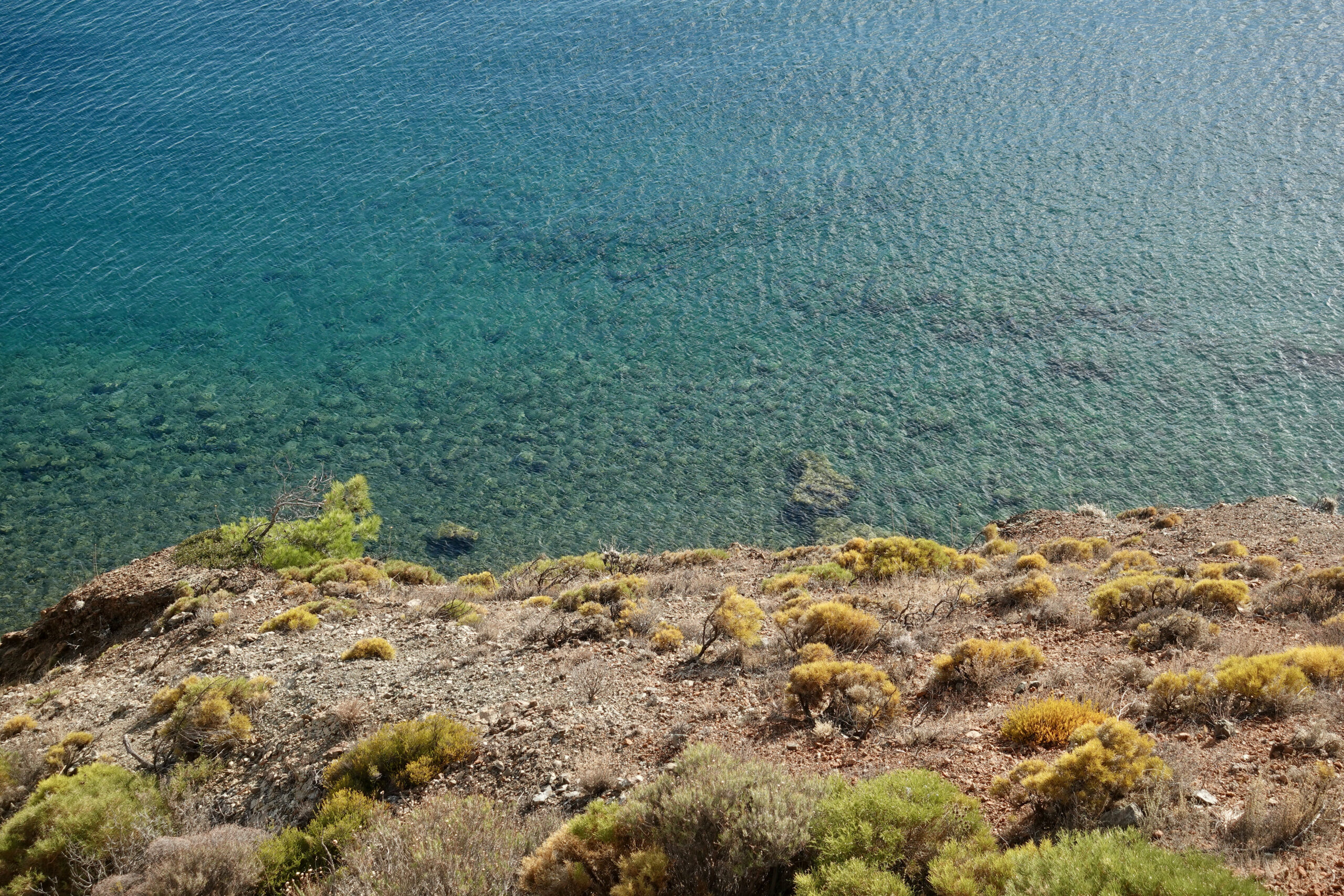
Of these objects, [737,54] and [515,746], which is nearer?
[515,746]

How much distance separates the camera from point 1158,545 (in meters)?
16.7

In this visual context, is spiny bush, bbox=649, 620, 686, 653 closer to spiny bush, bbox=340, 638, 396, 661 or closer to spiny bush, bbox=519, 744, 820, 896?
spiny bush, bbox=340, 638, 396, 661

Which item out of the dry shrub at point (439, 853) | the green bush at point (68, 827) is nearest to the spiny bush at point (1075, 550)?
the dry shrub at point (439, 853)

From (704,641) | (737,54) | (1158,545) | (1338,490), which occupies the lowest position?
(1338,490)

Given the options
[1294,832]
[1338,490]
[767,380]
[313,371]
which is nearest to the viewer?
[1294,832]

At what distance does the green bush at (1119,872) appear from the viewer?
17.4ft

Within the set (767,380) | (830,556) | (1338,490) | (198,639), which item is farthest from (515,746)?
(1338,490)

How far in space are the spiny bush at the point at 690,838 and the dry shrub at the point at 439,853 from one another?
0.34 m

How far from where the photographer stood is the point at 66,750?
11.7 m

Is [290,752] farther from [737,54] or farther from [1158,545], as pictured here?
[737,54]

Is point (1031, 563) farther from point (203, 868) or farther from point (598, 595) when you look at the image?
point (203, 868)

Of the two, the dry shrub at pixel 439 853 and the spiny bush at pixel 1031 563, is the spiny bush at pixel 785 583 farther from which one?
the dry shrub at pixel 439 853

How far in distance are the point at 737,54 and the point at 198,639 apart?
40362mm

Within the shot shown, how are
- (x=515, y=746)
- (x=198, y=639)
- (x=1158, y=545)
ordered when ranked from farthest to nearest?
(x=1158, y=545)
(x=198, y=639)
(x=515, y=746)
